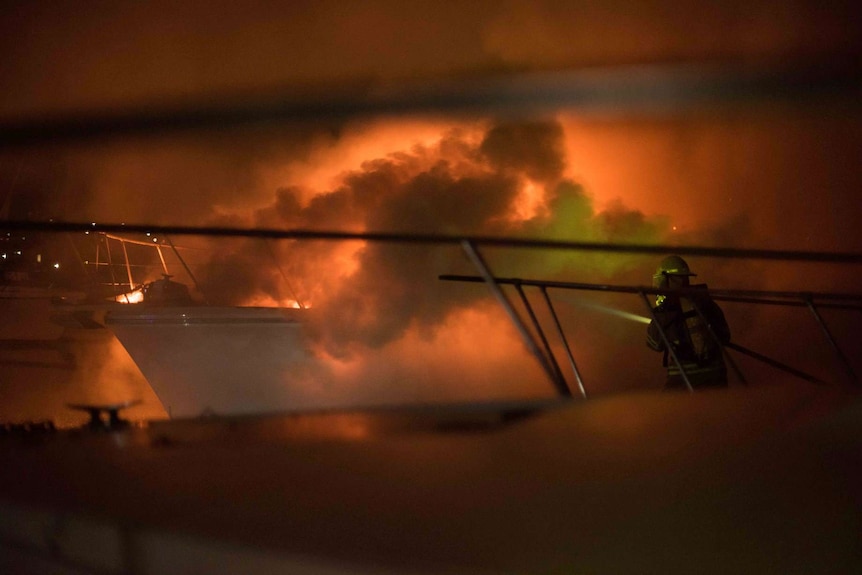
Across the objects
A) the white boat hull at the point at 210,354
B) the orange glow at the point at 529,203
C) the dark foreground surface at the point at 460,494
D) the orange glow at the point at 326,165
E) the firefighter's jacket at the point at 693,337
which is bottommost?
the dark foreground surface at the point at 460,494

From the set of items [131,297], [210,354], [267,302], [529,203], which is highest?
[529,203]

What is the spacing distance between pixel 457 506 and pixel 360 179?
6231 millimetres

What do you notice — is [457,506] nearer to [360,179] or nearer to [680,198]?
[360,179]

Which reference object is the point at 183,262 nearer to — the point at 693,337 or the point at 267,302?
the point at 267,302

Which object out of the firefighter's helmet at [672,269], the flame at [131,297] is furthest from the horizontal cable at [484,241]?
the flame at [131,297]

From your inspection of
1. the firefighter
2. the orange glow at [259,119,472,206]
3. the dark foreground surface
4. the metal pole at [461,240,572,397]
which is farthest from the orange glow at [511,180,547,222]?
the dark foreground surface

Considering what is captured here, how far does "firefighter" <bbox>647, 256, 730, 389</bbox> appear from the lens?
4324mm

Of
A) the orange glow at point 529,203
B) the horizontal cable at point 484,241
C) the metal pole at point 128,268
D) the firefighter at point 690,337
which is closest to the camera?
the horizontal cable at point 484,241

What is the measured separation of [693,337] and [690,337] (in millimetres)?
52

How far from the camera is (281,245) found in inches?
251

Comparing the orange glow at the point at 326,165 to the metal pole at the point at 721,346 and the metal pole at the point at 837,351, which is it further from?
the metal pole at the point at 837,351

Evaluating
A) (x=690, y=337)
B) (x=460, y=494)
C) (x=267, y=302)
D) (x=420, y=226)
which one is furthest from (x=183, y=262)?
(x=460, y=494)

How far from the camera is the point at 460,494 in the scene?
1.70 metres

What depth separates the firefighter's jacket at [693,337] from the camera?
4.34 meters
